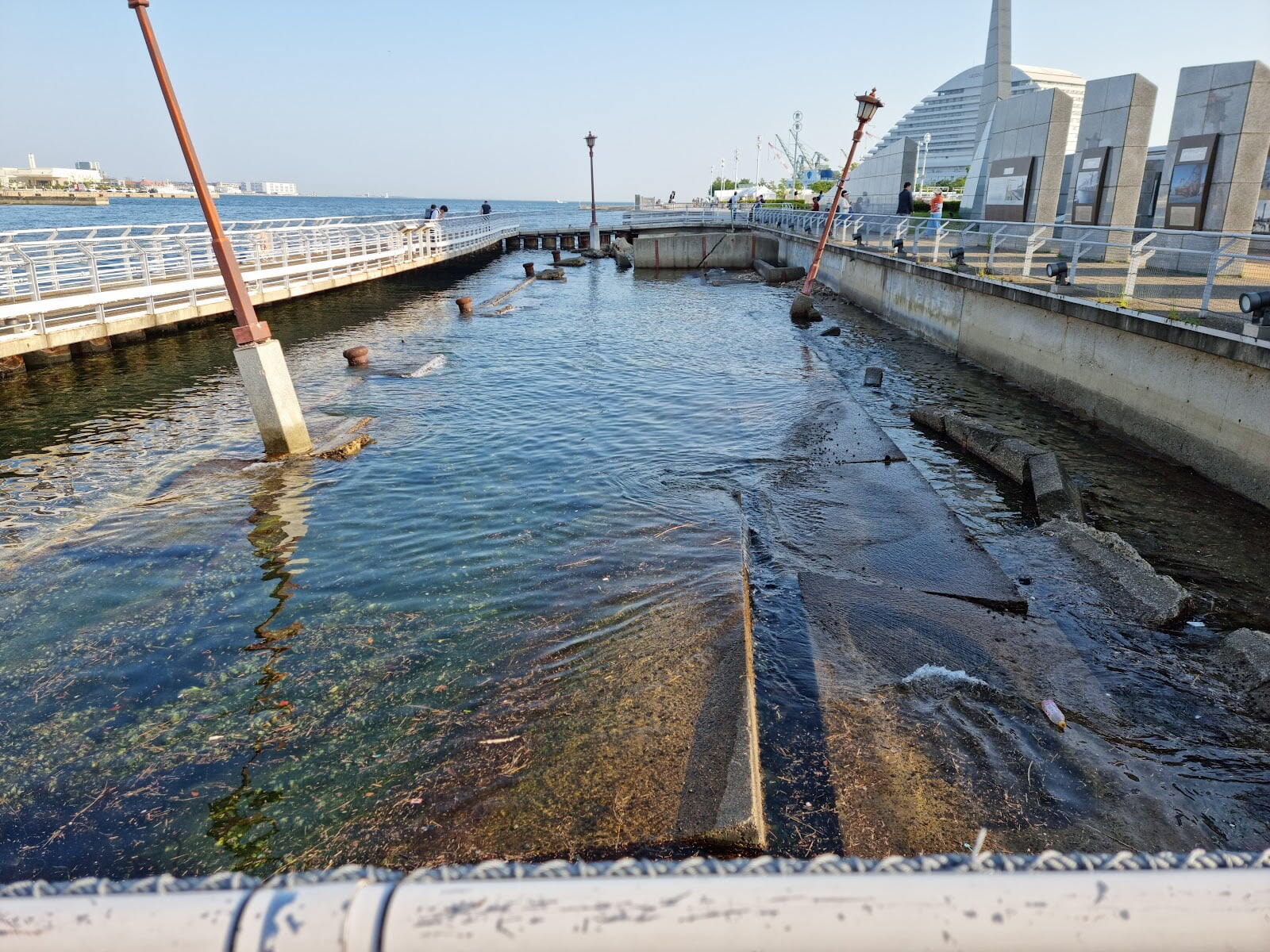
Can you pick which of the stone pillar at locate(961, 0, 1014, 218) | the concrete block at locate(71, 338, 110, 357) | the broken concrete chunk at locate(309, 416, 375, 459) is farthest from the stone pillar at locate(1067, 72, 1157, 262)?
the concrete block at locate(71, 338, 110, 357)

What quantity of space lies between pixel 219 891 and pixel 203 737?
4.76 meters

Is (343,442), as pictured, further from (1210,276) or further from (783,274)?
(783,274)

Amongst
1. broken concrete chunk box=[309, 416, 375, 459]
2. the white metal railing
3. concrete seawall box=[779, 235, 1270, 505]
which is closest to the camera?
concrete seawall box=[779, 235, 1270, 505]

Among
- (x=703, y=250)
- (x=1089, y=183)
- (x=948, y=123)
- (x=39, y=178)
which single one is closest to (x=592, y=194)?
(x=703, y=250)

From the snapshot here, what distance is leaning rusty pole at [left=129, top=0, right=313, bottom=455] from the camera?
932 cm

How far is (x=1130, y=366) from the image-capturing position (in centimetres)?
1148

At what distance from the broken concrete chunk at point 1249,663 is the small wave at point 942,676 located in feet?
6.31

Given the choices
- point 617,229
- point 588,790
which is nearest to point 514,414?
point 588,790

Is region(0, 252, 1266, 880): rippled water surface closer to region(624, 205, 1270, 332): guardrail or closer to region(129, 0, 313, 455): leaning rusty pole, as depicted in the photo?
region(129, 0, 313, 455): leaning rusty pole

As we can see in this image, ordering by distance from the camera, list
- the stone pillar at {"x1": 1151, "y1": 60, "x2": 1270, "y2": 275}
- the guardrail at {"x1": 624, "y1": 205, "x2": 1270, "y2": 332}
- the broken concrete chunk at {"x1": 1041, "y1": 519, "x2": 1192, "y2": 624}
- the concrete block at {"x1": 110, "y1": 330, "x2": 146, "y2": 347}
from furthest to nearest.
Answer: the concrete block at {"x1": 110, "y1": 330, "x2": 146, "y2": 347} → the stone pillar at {"x1": 1151, "y1": 60, "x2": 1270, "y2": 275} → the guardrail at {"x1": 624, "y1": 205, "x2": 1270, "y2": 332} → the broken concrete chunk at {"x1": 1041, "y1": 519, "x2": 1192, "y2": 624}

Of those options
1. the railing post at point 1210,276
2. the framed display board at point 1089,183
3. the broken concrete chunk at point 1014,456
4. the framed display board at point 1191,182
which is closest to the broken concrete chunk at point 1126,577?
the broken concrete chunk at point 1014,456

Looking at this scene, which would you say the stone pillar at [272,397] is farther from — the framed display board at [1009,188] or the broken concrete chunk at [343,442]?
the framed display board at [1009,188]

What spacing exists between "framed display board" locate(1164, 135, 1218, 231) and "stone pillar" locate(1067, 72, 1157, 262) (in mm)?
1655

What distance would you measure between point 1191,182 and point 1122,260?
7.27 feet
